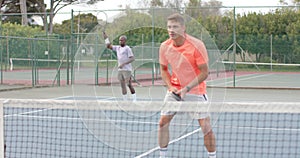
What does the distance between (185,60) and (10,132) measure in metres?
3.60

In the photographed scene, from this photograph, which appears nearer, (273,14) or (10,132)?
(10,132)

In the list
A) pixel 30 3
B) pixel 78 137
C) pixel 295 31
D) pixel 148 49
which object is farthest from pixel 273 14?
pixel 30 3

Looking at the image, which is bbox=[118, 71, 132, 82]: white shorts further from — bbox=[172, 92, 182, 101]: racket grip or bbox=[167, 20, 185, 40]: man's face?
bbox=[167, 20, 185, 40]: man's face

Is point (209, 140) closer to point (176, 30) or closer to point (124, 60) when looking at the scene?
point (176, 30)

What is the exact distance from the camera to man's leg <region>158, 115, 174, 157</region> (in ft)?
18.5

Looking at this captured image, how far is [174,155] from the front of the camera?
662 centimetres

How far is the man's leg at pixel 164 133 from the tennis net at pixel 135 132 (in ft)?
0.46

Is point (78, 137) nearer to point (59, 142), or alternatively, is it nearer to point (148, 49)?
point (59, 142)

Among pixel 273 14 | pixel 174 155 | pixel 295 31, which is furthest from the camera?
pixel 273 14

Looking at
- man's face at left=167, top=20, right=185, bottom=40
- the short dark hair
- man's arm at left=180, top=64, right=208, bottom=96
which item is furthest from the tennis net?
the short dark hair

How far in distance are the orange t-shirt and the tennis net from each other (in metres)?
0.35

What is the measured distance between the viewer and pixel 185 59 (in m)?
5.65

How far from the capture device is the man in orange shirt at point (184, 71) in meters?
5.58

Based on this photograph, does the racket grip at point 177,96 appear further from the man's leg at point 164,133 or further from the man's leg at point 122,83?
the man's leg at point 122,83
